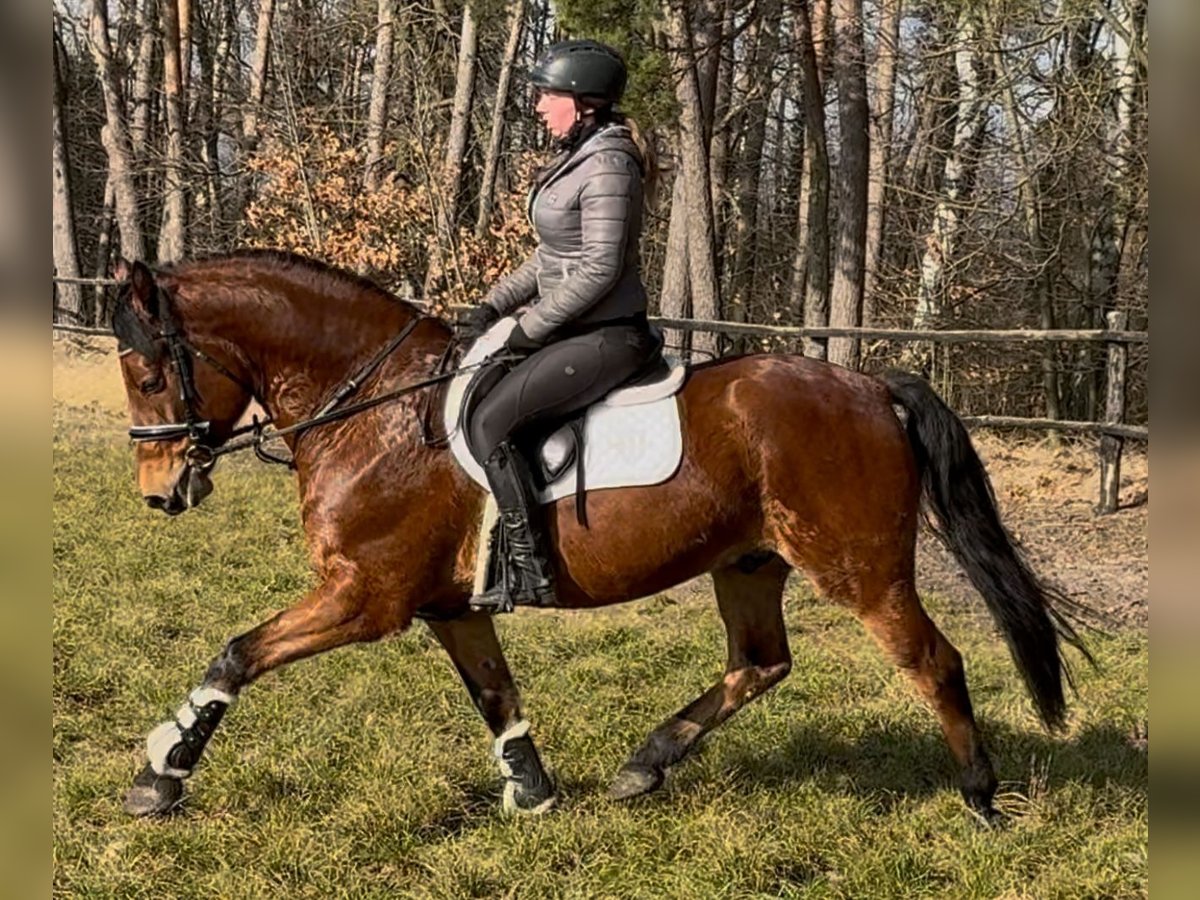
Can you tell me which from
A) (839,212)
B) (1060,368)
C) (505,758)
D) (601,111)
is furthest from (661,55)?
(505,758)

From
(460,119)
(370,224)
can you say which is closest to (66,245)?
(370,224)

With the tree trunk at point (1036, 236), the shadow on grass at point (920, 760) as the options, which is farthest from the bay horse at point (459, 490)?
the tree trunk at point (1036, 236)

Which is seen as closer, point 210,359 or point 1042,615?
point 210,359

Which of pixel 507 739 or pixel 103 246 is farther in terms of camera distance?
pixel 103 246

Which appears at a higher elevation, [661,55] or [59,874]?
[661,55]

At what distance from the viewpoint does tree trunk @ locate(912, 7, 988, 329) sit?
14773 millimetres

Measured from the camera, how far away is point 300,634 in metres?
4.04

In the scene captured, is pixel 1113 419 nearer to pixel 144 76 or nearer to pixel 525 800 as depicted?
pixel 525 800

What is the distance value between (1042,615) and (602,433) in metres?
1.87

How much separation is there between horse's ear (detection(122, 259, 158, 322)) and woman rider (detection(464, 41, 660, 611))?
121 cm

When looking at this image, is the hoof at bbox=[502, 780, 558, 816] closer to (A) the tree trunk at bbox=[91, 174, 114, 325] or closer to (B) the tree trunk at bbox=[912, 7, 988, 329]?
(B) the tree trunk at bbox=[912, 7, 988, 329]

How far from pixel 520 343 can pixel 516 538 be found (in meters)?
0.69

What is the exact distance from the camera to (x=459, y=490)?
163 inches
